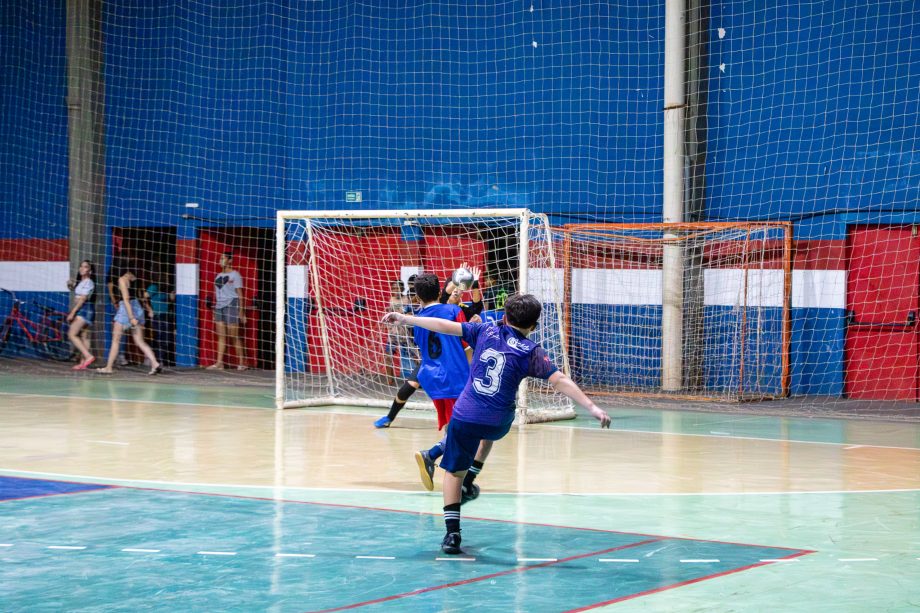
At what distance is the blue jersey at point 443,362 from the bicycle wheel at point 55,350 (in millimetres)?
15589

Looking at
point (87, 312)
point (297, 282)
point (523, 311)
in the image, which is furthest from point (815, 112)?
point (87, 312)

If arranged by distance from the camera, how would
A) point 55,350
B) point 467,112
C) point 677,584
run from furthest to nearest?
point 55,350 → point 467,112 → point 677,584

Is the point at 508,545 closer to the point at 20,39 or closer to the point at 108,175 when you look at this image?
the point at 108,175

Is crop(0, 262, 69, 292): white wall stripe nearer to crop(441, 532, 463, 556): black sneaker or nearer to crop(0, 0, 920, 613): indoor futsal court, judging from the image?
crop(0, 0, 920, 613): indoor futsal court

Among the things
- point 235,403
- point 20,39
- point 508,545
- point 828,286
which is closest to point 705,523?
point 508,545

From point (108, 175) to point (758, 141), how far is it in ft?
43.6

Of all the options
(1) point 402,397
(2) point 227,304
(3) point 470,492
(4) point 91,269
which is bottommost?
(3) point 470,492

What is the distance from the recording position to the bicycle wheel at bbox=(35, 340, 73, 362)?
81.6 feet

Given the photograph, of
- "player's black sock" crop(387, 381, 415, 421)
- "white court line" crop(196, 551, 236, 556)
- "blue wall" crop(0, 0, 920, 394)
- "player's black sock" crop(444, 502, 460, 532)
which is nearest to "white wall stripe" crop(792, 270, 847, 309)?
"blue wall" crop(0, 0, 920, 394)

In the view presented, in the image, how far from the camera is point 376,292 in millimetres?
21219

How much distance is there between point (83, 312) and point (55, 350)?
2.80 m

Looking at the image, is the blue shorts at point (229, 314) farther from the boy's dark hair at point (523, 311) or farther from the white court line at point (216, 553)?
the boy's dark hair at point (523, 311)

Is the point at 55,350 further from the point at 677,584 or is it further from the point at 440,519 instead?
the point at 677,584

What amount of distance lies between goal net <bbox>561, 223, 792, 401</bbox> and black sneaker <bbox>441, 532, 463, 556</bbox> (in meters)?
11.8
